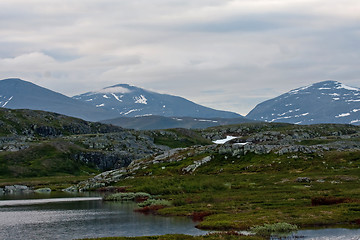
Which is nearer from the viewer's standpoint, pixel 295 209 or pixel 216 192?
pixel 295 209

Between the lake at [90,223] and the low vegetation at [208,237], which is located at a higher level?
the low vegetation at [208,237]

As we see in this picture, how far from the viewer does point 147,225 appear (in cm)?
7700

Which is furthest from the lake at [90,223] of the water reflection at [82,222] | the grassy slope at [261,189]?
the grassy slope at [261,189]

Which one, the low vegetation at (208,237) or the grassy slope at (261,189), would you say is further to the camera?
the grassy slope at (261,189)

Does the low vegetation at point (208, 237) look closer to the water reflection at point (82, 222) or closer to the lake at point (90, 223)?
the lake at point (90, 223)

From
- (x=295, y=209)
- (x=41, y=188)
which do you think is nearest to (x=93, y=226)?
(x=295, y=209)

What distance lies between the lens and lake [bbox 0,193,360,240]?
68938mm

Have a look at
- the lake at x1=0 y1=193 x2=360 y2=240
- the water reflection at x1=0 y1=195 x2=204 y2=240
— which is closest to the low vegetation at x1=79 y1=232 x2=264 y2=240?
the lake at x1=0 y1=193 x2=360 y2=240

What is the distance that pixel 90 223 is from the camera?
81812 mm

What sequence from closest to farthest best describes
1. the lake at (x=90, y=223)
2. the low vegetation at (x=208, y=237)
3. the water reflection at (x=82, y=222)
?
the low vegetation at (x=208, y=237), the lake at (x=90, y=223), the water reflection at (x=82, y=222)

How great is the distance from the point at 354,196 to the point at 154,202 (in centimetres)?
4128

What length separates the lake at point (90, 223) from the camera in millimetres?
68938

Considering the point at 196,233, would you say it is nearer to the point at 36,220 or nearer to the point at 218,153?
the point at 36,220

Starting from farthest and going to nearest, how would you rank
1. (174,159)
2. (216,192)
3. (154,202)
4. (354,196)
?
(174,159)
(216,192)
(154,202)
(354,196)
